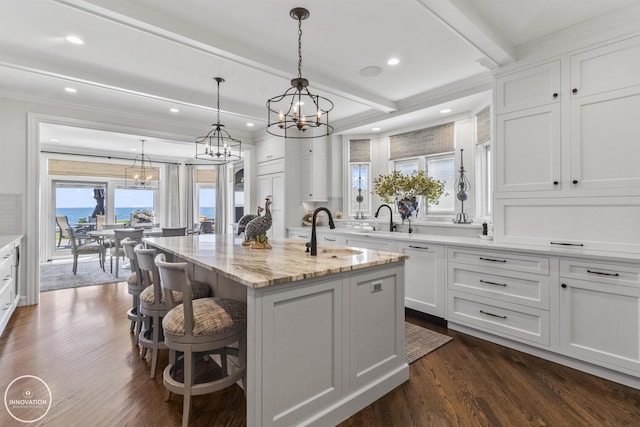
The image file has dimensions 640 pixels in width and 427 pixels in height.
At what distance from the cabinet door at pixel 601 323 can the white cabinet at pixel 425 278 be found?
104cm

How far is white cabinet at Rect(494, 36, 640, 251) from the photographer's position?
2.33 meters

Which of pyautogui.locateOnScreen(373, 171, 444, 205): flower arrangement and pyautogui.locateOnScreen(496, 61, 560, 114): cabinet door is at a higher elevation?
pyautogui.locateOnScreen(496, 61, 560, 114): cabinet door

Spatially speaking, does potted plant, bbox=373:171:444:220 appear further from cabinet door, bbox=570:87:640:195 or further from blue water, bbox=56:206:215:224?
blue water, bbox=56:206:215:224

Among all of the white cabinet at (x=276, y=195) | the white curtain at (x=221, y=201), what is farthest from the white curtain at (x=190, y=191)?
the white cabinet at (x=276, y=195)

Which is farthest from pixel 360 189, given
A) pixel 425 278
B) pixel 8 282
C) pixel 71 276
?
pixel 71 276

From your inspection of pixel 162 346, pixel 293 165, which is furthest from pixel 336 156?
pixel 162 346

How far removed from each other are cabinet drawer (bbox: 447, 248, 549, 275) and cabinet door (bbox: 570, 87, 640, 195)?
68cm

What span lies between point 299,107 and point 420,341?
7.82 feet

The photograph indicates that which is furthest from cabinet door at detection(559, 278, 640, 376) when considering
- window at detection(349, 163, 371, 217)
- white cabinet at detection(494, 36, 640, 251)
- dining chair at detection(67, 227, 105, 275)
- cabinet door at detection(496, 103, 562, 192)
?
dining chair at detection(67, 227, 105, 275)

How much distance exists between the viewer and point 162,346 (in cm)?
229

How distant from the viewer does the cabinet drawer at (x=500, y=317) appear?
257cm

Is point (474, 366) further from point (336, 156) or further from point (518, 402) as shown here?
point (336, 156)

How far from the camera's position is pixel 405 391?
215 cm

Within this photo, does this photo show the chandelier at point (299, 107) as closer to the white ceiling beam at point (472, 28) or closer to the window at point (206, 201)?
the white ceiling beam at point (472, 28)
